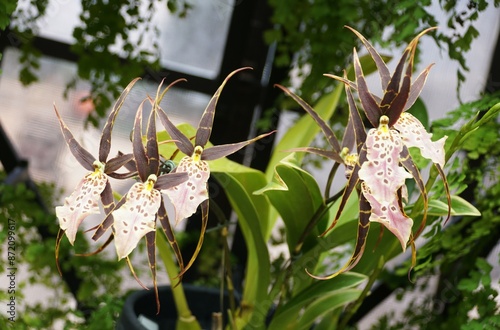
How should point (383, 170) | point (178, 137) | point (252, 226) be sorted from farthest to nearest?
point (252, 226) < point (178, 137) < point (383, 170)

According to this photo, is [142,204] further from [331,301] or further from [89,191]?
[331,301]

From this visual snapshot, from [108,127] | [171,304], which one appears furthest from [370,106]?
[171,304]

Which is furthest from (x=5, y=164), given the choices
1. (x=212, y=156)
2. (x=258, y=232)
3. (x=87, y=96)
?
(x=212, y=156)

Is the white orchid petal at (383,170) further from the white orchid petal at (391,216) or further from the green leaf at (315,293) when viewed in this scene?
the green leaf at (315,293)

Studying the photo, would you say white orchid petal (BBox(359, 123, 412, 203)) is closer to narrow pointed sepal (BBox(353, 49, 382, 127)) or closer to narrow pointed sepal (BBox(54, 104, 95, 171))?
narrow pointed sepal (BBox(353, 49, 382, 127))

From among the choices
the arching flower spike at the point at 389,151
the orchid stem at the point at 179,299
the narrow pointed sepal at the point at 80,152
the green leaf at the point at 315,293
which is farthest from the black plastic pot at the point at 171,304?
the arching flower spike at the point at 389,151

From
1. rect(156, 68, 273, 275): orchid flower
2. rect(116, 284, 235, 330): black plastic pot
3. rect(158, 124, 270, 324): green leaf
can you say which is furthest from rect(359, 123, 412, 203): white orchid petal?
rect(116, 284, 235, 330): black plastic pot

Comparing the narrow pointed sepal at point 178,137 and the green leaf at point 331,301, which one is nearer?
the narrow pointed sepal at point 178,137
